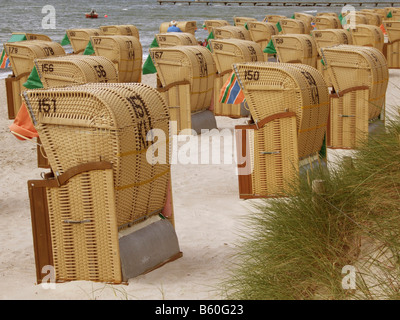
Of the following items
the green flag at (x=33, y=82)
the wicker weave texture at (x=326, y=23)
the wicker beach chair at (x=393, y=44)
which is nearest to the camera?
the green flag at (x=33, y=82)

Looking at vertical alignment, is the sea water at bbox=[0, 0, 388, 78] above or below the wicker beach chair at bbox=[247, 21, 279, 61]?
below

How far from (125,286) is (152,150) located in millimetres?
1167

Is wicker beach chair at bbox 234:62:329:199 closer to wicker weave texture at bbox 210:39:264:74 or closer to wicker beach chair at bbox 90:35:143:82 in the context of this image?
wicker weave texture at bbox 210:39:264:74

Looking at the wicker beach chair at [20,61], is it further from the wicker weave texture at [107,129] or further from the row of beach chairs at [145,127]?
the wicker weave texture at [107,129]

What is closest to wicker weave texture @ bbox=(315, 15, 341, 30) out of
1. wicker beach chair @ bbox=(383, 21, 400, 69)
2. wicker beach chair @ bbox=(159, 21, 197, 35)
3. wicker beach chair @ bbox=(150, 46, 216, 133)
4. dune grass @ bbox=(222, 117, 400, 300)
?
wicker beach chair @ bbox=(383, 21, 400, 69)

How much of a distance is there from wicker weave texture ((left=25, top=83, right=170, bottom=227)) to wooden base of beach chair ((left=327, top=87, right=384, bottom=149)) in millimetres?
5414

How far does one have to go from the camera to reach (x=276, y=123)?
29.1ft

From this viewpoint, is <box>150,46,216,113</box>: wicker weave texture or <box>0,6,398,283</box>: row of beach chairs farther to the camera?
<box>150,46,216,113</box>: wicker weave texture

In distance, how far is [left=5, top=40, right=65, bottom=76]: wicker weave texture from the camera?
1487 centimetres

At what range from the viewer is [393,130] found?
7242 millimetres

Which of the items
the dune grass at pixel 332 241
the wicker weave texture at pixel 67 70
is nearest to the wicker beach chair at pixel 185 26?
the wicker weave texture at pixel 67 70

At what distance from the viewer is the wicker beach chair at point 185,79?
12.9 m

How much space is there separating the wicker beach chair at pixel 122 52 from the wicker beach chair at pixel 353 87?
600cm
